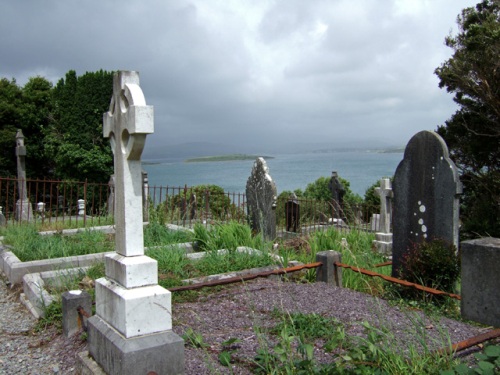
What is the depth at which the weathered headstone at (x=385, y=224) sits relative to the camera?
33.8ft

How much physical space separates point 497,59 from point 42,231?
10.4 metres

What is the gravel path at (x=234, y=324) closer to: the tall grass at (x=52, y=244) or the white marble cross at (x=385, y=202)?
the tall grass at (x=52, y=244)

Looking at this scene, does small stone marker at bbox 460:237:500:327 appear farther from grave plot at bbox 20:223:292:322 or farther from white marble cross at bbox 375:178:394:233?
white marble cross at bbox 375:178:394:233

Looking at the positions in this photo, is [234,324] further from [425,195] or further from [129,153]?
[425,195]

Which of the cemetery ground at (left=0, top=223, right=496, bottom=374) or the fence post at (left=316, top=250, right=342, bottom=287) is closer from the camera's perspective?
the cemetery ground at (left=0, top=223, right=496, bottom=374)

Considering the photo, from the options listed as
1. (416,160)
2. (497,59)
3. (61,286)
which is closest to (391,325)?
(416,160)

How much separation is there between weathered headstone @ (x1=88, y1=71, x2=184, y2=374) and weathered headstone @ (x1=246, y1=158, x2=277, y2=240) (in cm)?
582

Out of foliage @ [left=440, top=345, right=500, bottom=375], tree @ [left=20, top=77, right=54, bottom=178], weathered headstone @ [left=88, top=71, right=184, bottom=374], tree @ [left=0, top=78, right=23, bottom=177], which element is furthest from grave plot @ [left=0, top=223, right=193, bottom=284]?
tree @ [left=20, top=77, right=54, bottom=178]

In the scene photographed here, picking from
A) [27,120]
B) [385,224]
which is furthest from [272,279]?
[27,120]

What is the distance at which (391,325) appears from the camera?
403 cm

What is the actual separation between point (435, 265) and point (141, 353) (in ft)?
13.1

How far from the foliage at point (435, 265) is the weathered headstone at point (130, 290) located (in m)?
3.67

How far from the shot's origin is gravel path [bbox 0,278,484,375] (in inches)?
141

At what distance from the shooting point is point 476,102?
1197cm
